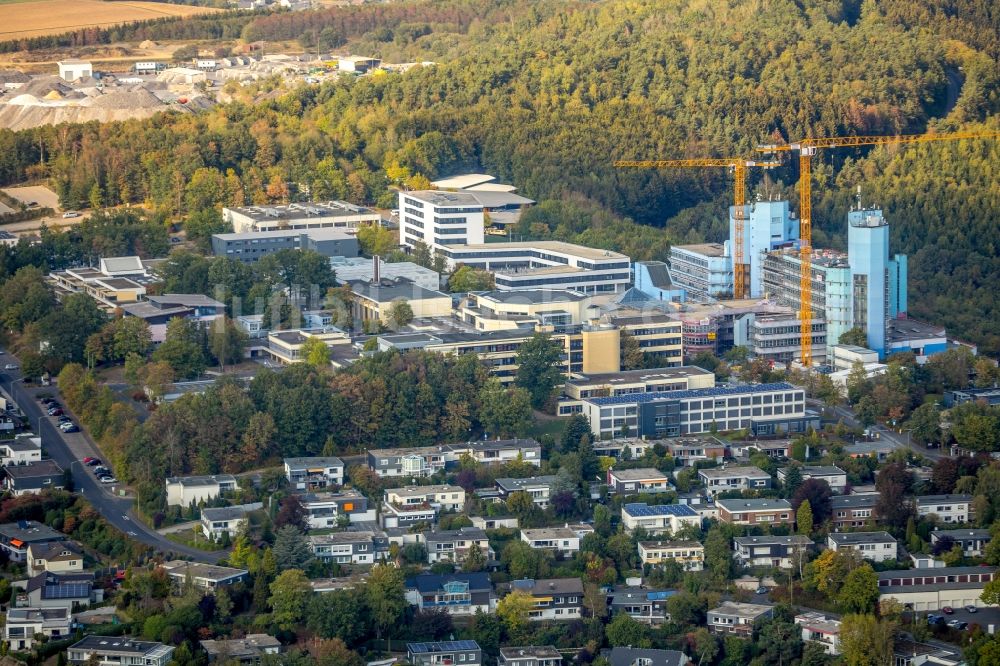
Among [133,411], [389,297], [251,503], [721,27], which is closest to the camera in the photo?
[251,503]

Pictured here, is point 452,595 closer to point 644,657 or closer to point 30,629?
point 644,657

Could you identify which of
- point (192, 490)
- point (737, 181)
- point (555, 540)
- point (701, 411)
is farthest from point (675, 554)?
point (737, 181)

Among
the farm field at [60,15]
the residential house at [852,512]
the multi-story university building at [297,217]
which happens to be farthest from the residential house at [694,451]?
the farm field at [60,15]

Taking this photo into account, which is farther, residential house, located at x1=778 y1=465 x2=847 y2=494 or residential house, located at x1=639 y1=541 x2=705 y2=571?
residential house, located at x1=778 y1=465 x2=847 y2=494

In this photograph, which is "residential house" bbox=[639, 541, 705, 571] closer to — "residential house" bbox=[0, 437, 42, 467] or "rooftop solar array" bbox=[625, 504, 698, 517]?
"rooftop solar array" bbox=[625, 504, 698, 517]

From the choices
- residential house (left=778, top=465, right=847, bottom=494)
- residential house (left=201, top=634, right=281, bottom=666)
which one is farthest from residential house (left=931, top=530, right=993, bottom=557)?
residential house (left=201, top=634, right=281, bottom=666)

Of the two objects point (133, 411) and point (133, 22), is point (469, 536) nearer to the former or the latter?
point (133, 411)

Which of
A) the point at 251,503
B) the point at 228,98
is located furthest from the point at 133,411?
the point at 228,98

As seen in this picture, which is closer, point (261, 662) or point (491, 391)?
point (261, 662)
